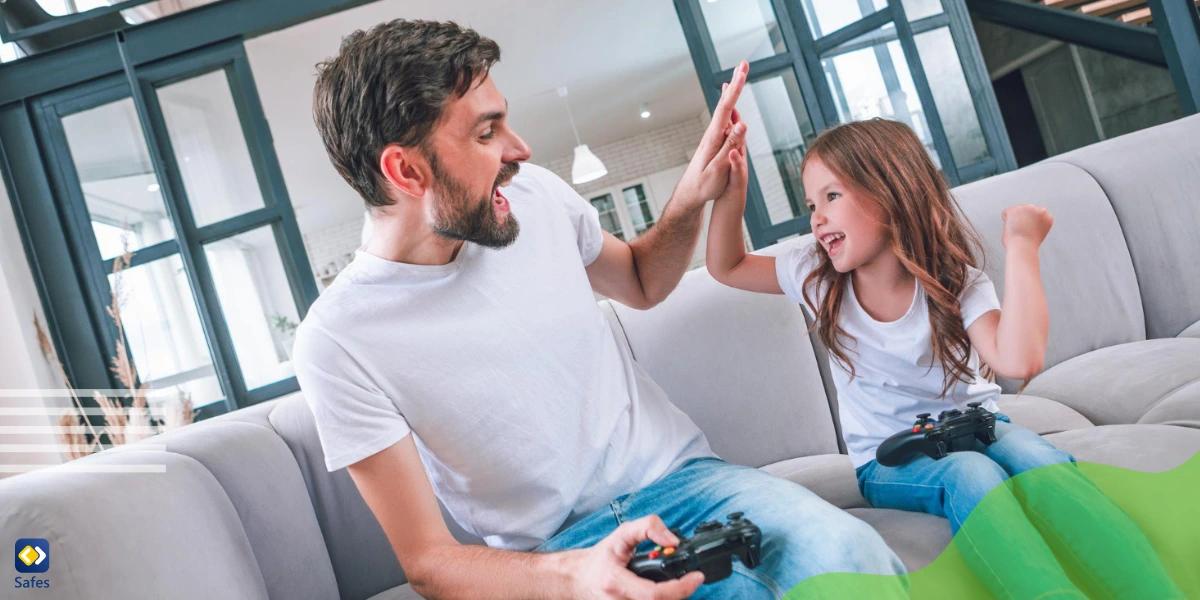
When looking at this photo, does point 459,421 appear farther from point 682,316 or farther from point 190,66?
point 190,66

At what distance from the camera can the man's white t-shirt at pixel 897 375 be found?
4.22 feet

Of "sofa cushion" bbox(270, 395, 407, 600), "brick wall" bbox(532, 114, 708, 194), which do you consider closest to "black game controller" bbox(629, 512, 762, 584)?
"sofa cushion" bbox(270, 395, 407, 600)

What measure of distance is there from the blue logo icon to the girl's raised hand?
1.30 m

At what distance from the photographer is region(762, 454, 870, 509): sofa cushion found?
4.42 ft

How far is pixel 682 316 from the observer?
1.69 m

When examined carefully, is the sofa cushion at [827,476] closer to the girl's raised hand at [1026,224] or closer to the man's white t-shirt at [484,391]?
the man's white t-shirt at [484,391]

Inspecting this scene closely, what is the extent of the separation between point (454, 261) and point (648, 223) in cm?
933

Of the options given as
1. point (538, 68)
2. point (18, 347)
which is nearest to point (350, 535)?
point (18, 347)

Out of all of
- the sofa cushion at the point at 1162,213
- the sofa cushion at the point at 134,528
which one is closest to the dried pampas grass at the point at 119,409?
the sofa cushion at the point at 134,528

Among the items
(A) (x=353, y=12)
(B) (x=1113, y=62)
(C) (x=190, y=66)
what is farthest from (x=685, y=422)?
(B) (x=1113, y=62)

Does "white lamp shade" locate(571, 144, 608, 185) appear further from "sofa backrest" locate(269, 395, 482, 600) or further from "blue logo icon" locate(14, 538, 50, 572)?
"blue logo icon" locate(14, 538, 50, 572)

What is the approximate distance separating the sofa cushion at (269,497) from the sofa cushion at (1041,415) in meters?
1.27

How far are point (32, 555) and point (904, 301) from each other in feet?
4.17

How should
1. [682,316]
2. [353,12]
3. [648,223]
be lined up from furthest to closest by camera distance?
[648,223] → [353,12] → [682,316]
